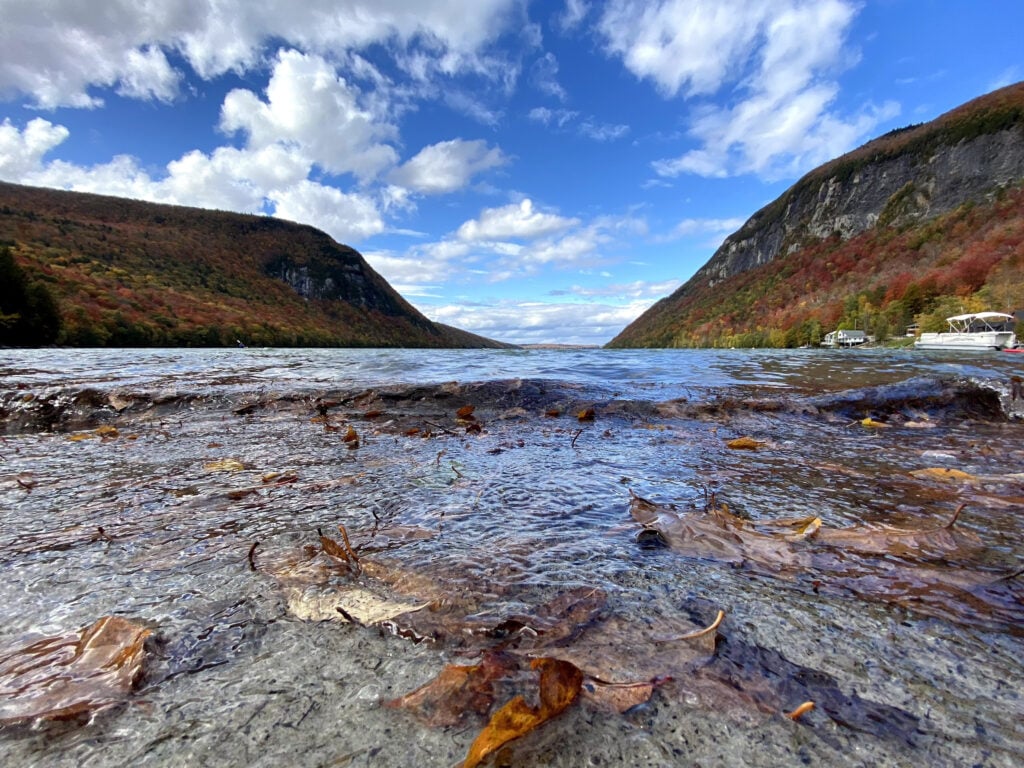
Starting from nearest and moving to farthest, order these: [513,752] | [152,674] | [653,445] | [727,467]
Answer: [513,752] → [152,674] → [727,467] → [653,445]

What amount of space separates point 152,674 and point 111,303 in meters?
72.0

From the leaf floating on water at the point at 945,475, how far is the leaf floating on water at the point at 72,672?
4.45 m

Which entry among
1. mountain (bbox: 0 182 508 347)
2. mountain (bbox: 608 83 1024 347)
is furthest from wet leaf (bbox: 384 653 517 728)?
mountain (bbox: 608 83 1024 347)

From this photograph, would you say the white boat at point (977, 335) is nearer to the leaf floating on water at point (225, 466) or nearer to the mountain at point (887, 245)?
the mountain at point (887, 245)

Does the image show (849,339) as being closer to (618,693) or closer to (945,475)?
(945,475)

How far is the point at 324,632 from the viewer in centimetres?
137

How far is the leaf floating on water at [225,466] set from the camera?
11.0 ft

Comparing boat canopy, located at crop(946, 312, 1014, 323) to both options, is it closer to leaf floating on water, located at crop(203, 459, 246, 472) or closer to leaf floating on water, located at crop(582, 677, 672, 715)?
leaf floating on water, located at crop(582, 677, 672, 715)

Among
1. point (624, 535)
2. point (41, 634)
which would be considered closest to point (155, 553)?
point (41, 634)

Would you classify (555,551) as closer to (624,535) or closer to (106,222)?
(624,535)

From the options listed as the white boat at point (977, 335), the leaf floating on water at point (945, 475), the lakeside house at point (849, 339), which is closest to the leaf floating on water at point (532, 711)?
the leaf floating on water at point (945, 475)

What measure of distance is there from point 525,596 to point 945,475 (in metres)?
3.48

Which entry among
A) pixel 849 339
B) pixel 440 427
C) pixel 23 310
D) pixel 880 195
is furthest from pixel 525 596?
pixel 880 195

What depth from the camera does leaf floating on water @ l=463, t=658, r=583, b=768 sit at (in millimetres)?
925
